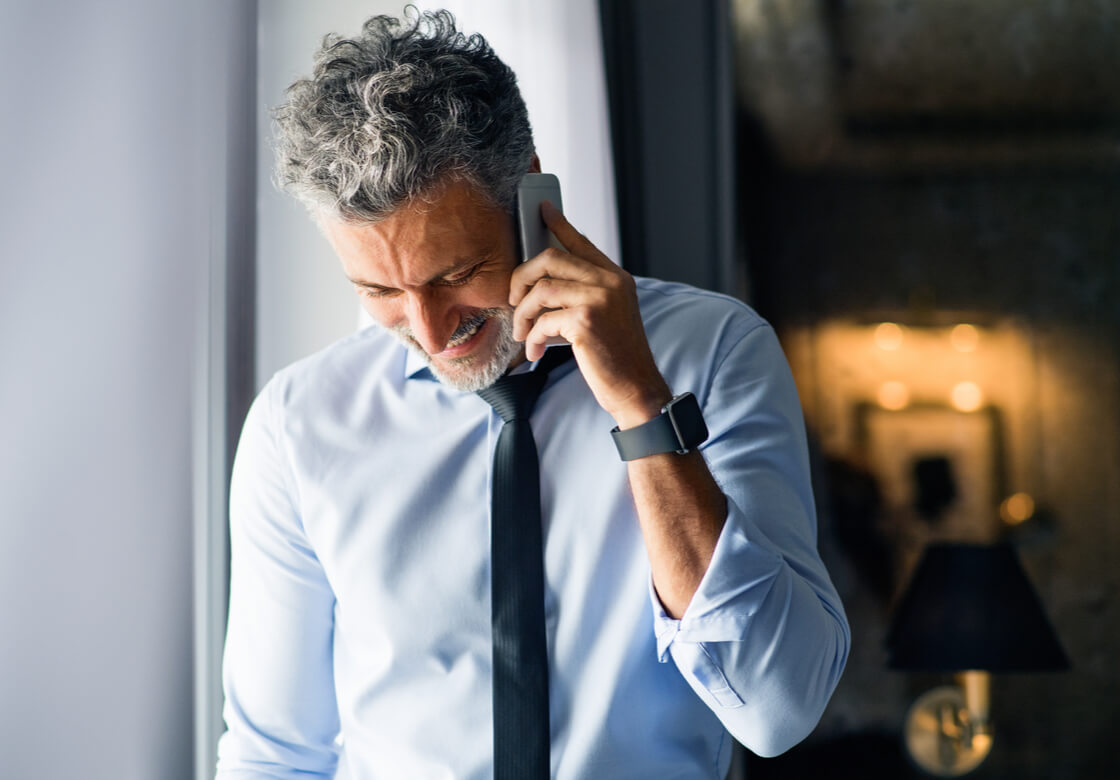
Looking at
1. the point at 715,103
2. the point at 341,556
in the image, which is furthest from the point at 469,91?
the point at 715,103

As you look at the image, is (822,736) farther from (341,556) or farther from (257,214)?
(257,214)

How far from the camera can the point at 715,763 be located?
1.02m

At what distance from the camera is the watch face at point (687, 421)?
2.84 ft

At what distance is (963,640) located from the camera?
1.57 meters

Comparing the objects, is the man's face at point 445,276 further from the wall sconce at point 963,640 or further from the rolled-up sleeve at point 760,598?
the wall sconce at point 963,640

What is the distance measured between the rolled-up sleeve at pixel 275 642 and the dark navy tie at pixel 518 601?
280 millimetres

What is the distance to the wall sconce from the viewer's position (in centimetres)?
156

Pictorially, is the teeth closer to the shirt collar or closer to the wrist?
the shirt collar

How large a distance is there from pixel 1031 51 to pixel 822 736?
1413 millimetres

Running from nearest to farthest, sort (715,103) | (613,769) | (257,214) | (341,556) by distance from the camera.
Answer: (613,769) → (341,556) → (257,214) → (715,103)

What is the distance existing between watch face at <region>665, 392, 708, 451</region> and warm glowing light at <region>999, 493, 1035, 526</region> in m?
1.08

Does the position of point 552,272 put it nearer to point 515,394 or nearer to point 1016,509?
point 515,394

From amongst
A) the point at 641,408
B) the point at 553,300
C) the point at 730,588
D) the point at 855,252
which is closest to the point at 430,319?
the point at 553,300

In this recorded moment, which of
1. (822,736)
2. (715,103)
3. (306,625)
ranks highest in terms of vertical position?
(715,103)
